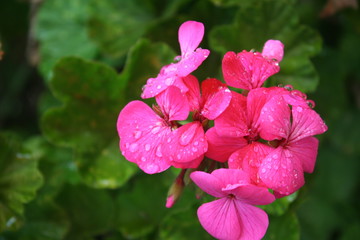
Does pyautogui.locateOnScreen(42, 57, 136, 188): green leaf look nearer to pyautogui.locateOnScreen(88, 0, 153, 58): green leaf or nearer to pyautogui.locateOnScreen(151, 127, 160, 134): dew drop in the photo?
pyautogui.locateOnScreen(88, 0, 153, 58): green leaf

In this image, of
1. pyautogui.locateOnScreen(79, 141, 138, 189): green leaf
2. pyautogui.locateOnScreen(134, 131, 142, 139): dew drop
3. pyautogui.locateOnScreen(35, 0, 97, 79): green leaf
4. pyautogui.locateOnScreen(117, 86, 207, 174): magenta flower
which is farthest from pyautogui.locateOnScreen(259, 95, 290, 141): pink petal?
pyautogui.locateOnScreen(35, 0, 97, 79): green leaf

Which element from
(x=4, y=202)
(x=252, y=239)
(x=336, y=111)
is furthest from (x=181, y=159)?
(x=336, y=111)

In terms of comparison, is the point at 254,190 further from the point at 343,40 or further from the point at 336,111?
the point at 343,40

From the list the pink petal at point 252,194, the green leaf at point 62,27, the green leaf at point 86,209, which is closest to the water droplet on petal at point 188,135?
the pink petal at point 252,194

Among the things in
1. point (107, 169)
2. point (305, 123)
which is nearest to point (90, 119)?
point (107, 169)

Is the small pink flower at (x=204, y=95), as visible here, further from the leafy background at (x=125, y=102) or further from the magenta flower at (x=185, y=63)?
the leafy background at (x=125, y=102)
